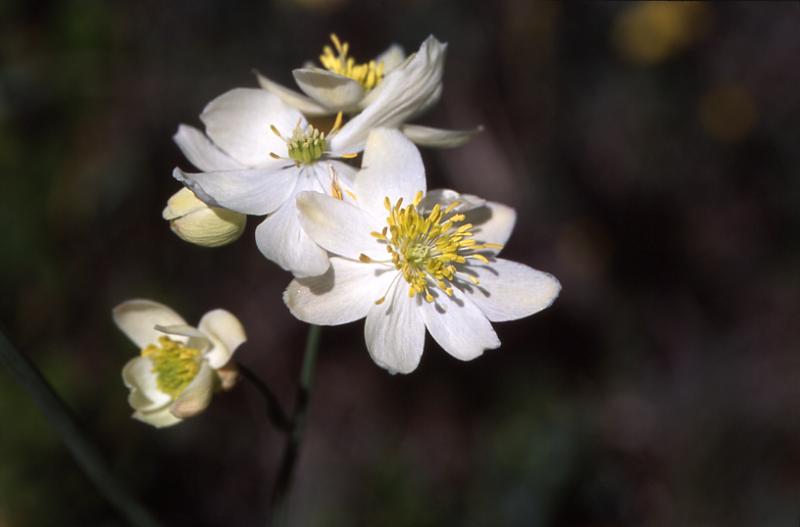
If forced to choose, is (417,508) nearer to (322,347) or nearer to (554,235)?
(322,347)

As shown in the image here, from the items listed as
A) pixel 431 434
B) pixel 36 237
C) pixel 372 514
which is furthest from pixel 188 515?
pixel 36 237

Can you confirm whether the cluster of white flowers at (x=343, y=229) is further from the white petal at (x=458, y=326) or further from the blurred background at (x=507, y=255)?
the blurred background at (x=507, y=255)

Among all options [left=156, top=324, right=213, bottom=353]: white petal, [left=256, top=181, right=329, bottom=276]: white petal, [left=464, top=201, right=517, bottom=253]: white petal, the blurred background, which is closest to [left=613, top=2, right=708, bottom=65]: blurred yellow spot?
the blurred background

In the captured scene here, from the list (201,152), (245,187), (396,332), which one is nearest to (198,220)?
(245,187)

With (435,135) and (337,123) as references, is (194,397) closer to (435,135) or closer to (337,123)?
(337,123)

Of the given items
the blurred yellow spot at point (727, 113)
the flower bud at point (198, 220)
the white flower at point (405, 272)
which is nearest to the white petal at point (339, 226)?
the white flower at point (405, 272)
